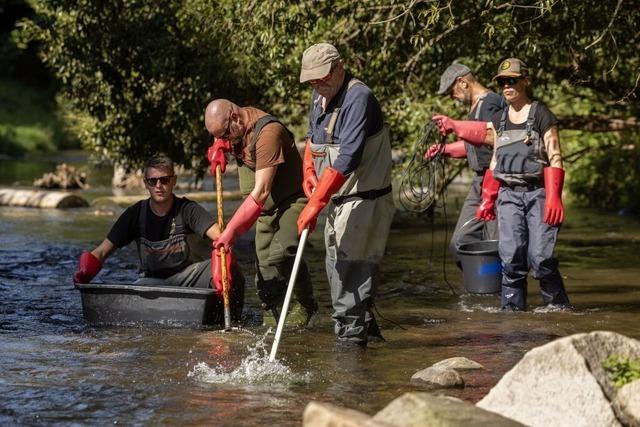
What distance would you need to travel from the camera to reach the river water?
6.45m

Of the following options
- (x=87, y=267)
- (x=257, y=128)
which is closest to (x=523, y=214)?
(x=257, y=128)

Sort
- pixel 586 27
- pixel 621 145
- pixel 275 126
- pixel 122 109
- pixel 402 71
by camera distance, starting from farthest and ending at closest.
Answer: pixel 621 145 → pixel 122 109 → pixel 402 71 → pixel 586 27 → pixel 275 126

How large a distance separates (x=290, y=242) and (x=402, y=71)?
17.3ft

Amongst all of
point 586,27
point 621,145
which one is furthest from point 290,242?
point 621,145

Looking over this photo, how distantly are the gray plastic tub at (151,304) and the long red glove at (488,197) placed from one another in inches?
85.0

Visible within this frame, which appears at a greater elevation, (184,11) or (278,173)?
(184,11)

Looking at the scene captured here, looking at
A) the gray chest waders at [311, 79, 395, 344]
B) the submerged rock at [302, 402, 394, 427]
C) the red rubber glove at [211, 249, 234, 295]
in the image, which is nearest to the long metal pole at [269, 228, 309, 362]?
the gray chest waders at [311, 79, 395, 344]

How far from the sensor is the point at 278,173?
8.43 m

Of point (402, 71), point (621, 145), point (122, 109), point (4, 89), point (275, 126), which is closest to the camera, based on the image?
point (275, 126)

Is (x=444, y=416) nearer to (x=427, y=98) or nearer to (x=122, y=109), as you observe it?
(x=427, y=98)

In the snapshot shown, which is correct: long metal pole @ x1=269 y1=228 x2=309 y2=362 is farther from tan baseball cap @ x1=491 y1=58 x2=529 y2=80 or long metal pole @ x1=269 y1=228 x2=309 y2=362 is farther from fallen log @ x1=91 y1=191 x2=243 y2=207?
fallen log @ x1=91 y1=191 x2=243 y2=207

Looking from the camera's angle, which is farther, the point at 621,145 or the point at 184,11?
the point at 621,145

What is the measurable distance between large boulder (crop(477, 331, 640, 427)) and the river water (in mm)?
902

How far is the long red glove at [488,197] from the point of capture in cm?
947
